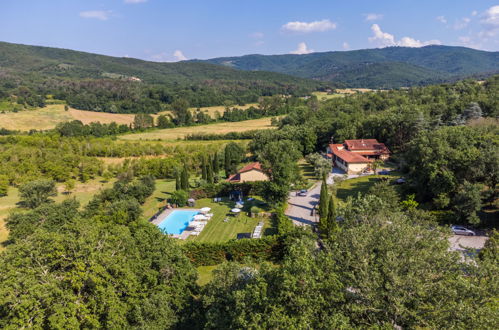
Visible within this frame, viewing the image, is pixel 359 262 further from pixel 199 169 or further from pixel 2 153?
pixel 2 153

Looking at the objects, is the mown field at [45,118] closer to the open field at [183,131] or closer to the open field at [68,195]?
the open field at [183,131]

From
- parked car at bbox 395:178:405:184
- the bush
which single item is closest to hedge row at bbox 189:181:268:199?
the bush

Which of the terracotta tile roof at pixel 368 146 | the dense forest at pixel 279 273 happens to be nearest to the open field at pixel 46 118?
the dense forest at pixel 279 273

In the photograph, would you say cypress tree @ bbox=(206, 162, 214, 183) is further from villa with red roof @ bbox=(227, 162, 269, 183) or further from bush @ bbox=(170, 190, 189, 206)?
bush @ bbox=(170, 190, 189, 206)

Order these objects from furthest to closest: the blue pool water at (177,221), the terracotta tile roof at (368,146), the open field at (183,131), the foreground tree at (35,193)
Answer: the open field at (183,131) → the terracotta tile roof at (368,146) → the foreground tree at (35,193) → the blue pool water at (177,221)

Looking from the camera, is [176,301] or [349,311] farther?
[176,301]

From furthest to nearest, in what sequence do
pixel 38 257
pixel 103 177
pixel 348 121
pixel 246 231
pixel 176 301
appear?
pixel 348 121 < pixel 103 177 < pixel 246 231 < pixel 176 301 < pixel 38 257

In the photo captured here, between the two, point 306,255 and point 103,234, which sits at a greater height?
point 306,255

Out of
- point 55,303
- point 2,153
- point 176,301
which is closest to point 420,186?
point 176,301
